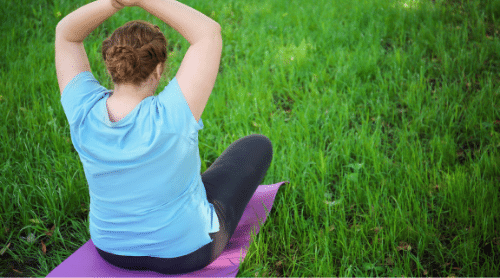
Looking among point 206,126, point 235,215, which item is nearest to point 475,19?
point 206,126

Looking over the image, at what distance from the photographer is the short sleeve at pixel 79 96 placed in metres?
1.66

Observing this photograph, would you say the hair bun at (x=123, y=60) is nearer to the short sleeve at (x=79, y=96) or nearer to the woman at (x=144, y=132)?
the woman at (x=144, y=132)

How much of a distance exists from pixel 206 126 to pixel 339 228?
1625 mm

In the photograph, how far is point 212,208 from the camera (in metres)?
1.97

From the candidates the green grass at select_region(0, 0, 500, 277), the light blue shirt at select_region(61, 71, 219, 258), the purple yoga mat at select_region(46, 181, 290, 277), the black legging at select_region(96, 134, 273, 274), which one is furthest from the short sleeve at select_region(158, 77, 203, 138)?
the green grass at select_region(0, 0, 500, 277)

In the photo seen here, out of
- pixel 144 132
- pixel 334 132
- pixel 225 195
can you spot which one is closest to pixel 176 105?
pixel 144 132

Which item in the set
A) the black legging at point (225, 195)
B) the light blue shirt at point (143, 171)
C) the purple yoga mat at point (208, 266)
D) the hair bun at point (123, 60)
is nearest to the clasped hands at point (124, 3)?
the hair bun at point (123, 60)

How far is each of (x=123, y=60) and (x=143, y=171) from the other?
47 cm

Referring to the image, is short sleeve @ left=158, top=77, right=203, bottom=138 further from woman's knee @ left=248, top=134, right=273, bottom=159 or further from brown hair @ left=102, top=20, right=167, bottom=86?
woman's knee @ left=248, top=134, right=273, bottom=159

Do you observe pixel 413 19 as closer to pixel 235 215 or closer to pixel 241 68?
pixel 241 68

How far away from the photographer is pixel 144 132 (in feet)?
5.17

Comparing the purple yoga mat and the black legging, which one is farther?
the purple yoga mat

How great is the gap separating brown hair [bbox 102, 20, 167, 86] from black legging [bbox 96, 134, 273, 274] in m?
0.78

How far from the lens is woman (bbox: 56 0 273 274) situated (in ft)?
5.21
